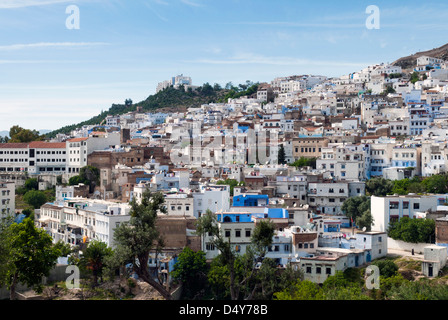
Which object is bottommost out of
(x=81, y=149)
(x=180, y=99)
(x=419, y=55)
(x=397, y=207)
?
(x=397, y=207)

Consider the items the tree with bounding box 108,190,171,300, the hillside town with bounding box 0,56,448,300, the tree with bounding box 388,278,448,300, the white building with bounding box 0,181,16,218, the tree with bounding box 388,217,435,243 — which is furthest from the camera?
the white building with bounding box 0,181,16,218

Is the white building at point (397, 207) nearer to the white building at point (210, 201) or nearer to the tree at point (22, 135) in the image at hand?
the white building at point (210, 201)

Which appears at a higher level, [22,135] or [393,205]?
[22,135]

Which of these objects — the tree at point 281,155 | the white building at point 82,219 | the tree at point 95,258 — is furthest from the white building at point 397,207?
the tree at point 281,155

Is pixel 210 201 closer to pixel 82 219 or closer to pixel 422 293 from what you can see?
pixel 82 219

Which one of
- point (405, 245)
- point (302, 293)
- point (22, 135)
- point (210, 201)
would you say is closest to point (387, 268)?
point (405, 245)

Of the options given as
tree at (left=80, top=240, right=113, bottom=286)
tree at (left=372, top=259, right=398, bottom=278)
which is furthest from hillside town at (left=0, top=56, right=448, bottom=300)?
tree at (left=80, top=240, right=113, bottom=286)

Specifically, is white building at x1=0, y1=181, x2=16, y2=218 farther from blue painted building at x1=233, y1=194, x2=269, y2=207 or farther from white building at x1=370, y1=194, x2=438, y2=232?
white building at x1=370, y1=194, x2=438, y2=232
